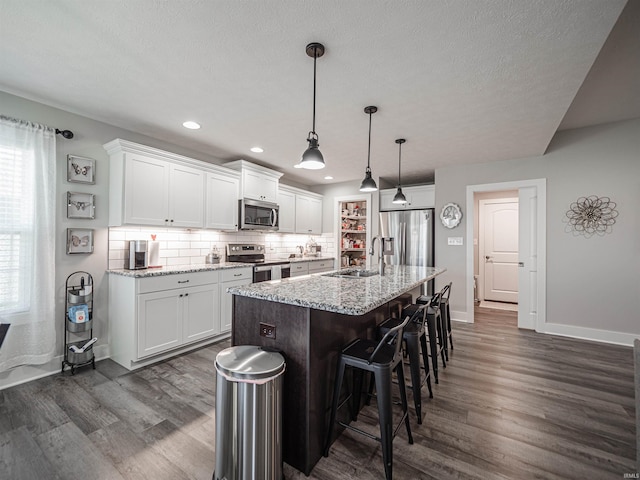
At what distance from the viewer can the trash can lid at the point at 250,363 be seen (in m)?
1.38

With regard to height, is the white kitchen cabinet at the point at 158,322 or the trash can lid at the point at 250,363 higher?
the trash can lid at the point at 250,363

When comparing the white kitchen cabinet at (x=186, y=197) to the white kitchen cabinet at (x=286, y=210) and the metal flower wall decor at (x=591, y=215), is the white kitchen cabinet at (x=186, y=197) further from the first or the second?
the metal flower wall decor at (x=591, y=215)

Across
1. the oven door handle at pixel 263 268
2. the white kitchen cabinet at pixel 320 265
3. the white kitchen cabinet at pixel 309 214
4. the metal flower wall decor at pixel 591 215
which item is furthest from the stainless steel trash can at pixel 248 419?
the metal flower wall decor at pixel 591 215

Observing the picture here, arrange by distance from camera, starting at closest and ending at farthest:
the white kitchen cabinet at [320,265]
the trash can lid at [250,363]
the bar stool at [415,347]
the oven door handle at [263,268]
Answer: the trash can lid at [250,363] < the bar stool at [415,347] < the oven door handle at [263,268] < the white kitchen cabinet at [320,265]

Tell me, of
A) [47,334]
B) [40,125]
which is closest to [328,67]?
[40,125]

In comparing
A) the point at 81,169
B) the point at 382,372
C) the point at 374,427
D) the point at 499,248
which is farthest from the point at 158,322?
the point at 499,248

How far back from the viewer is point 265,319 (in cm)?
179

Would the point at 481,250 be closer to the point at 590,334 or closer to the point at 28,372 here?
the point at 590,334

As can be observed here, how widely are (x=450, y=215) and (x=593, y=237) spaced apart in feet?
5.69

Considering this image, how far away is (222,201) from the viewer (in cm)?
403

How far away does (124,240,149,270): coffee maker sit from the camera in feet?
10.2

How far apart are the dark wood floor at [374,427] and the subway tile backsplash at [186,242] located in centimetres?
121

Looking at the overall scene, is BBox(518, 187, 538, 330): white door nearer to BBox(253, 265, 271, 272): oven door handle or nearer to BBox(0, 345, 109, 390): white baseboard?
BBox(253, 265, 271, 272): oven door handle

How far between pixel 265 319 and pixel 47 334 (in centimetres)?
232
